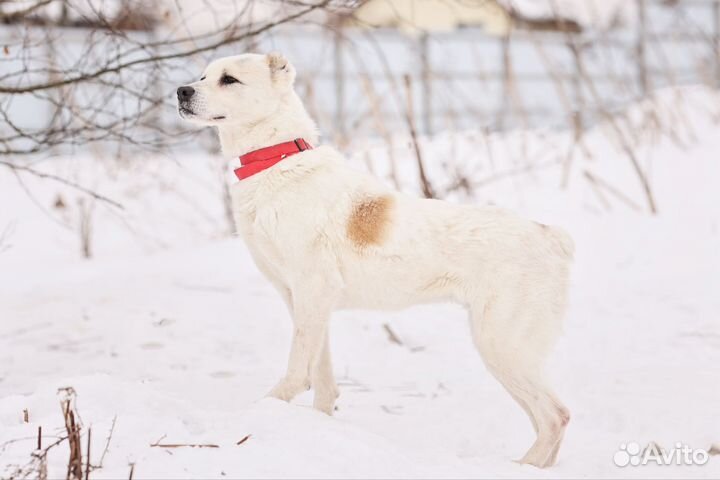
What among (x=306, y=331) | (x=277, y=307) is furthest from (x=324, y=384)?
(x=277, y=307)

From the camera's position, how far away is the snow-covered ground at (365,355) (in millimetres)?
2719

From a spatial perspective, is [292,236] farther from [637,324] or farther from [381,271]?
[637,324]

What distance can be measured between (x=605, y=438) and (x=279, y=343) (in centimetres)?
220

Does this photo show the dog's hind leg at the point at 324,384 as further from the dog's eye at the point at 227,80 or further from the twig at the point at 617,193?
the twig at the point at 617,193

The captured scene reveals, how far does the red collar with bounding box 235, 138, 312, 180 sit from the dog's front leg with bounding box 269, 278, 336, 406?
53 cm

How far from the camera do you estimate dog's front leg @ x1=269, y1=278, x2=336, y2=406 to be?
10.3 ft

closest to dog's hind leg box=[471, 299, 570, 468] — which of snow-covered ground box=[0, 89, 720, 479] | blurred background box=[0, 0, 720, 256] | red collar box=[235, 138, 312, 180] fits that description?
snow-covered ground box=[0, 89, 720, 479]

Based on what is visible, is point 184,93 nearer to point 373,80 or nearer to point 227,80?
point 227,80

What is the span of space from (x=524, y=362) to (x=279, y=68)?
1576 mm

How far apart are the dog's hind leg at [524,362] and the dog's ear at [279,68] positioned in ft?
4.15

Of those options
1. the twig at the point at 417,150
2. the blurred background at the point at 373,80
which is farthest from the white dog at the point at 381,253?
the twig at the point at 417,150

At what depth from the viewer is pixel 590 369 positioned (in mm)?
4449

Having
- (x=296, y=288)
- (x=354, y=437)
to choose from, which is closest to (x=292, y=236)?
(x=296, y=288)

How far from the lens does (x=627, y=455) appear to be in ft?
10.8
